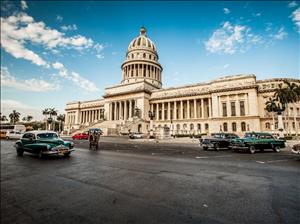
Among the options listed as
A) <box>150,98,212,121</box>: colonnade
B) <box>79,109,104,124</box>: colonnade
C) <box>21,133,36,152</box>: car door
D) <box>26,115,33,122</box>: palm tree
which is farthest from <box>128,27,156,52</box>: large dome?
<box>26,115,33,122</box>: palm tree

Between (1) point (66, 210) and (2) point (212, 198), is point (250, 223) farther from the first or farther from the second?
(1) point (66, 210)

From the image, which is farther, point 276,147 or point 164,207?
point 276,147

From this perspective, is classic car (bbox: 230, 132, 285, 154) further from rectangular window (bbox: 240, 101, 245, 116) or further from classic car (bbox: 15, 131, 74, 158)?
rectangular window (bbox: 240, 101, 245, 116)

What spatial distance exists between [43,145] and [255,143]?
53.2ft

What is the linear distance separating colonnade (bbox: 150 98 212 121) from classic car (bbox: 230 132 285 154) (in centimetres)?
4065

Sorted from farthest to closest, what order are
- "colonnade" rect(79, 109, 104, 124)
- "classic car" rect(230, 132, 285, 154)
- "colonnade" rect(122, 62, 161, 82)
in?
"colonnade" rect(79, 109, 104, 124), "colonnade" rect(122, 62, 161, 82), "classic car" rect(230, 132, 285, 154)

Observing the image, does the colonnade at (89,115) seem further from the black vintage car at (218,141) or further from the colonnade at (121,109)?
the black vintage car at (218,141)

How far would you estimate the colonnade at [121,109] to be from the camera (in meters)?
68.4

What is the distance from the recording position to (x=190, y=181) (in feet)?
21.1

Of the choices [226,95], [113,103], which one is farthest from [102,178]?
[113,103]

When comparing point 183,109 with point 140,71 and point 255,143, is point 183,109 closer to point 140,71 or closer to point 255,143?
point 140,71

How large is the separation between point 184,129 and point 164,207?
58529 millimetres

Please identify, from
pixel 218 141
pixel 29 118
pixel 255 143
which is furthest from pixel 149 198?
pixel 29 118

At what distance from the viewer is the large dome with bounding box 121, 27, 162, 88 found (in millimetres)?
79938
